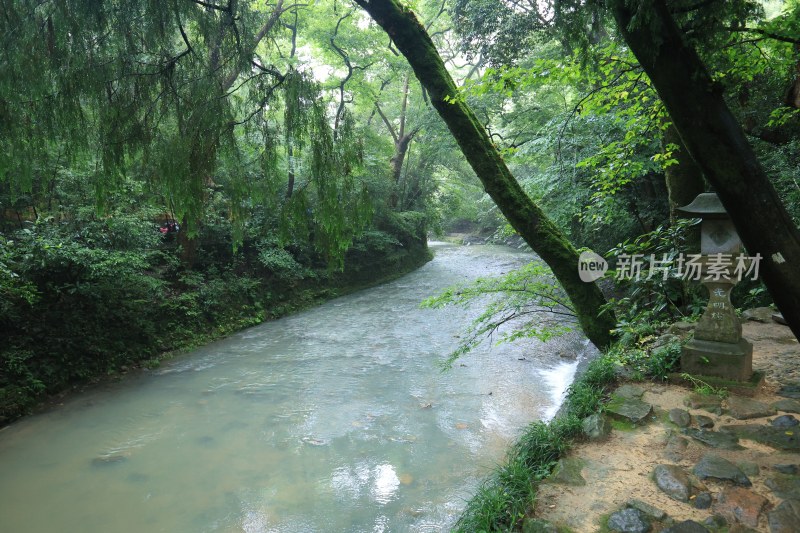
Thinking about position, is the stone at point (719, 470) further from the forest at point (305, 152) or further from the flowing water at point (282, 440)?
the flowing water at point (282, 440)

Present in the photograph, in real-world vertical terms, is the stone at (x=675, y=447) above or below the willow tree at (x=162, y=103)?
below

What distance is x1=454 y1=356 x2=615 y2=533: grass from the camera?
249 cm

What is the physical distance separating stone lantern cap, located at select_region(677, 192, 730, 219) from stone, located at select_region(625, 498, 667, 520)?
210 cm

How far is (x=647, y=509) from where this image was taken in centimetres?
226

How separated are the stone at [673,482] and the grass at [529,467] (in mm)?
599

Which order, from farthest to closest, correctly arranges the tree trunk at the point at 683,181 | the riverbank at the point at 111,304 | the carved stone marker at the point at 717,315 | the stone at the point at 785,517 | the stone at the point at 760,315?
1. the riverbank at the point at 111,304
2. the tree trunk at the point at 683,181
3. the stone at the point at 760,315
4. the carved stone marker at the point at 717,315
5. the stone at the point at 785,517

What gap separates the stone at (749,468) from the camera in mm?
2445

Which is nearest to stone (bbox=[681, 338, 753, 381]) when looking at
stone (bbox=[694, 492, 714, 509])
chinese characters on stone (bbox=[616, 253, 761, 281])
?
chinese characters on stone (bbox=[616, 253, 761, 281])

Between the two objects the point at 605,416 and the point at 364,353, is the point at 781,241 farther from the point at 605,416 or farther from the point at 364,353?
the point at 364,353

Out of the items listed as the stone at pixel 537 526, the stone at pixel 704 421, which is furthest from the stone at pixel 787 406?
the stone at pixel 537 526

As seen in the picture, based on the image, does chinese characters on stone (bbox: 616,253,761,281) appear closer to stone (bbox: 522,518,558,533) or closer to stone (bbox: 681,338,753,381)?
stone (bbox: 681,338,753,381)

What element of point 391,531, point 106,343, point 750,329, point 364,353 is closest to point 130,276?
point 106,343

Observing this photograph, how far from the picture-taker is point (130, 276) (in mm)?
6758

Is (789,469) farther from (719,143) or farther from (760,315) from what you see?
(760,315)
